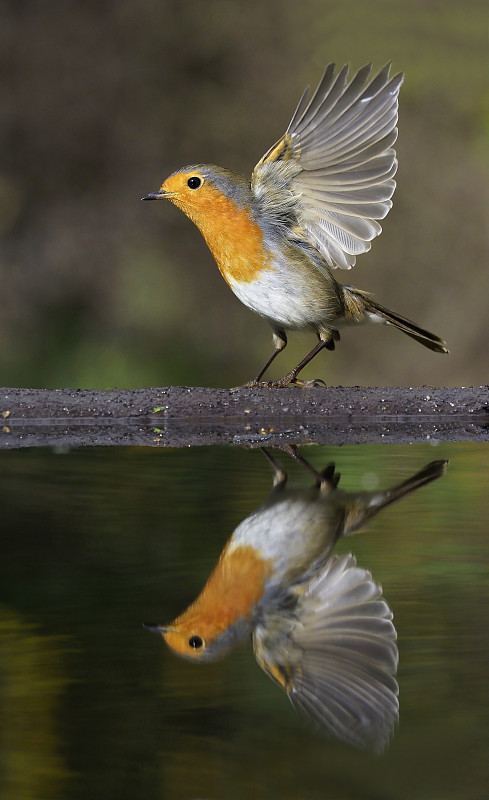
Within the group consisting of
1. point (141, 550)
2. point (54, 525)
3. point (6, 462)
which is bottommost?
point (6, 462)

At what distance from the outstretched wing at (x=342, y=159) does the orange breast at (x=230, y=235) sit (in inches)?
4.7

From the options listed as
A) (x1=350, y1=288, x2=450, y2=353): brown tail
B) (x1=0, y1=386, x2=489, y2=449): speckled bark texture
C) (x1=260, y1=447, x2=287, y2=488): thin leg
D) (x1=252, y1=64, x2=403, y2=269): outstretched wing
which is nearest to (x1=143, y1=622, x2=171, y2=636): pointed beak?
(x1=260, y1=447, x2=287, y2=488): thin leg

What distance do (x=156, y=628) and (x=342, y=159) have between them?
8.37ft

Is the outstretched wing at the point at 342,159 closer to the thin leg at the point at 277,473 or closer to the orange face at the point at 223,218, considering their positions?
the orange face at the point at 223,218

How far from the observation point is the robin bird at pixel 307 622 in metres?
0.96

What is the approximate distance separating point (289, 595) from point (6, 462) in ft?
4.56

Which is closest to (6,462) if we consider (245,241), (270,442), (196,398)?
(270,442)

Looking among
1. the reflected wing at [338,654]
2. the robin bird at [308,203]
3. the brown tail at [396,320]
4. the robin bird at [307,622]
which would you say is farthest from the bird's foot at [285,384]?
the reflected wing at [338,654]

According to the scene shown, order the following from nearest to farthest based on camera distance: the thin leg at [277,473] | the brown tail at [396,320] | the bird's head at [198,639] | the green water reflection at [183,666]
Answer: the green water reflection at [183,666] < the bird's head at [198,639] < the thin leg at [277,473] < the brown tail at [396,320]

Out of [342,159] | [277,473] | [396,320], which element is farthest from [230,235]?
[277,473]

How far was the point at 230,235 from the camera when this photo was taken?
139 inches

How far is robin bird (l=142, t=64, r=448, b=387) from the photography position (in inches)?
137

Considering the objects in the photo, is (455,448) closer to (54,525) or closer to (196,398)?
(196,398)

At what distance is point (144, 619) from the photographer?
1234mm
